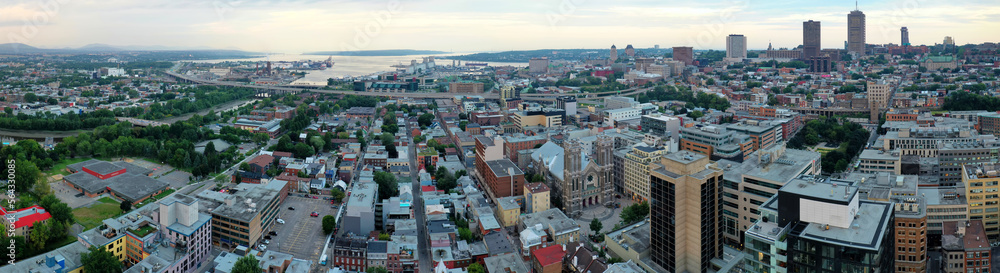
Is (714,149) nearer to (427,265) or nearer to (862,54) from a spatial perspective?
(427,265)

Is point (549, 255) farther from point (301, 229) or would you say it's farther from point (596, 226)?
point (301, 229)

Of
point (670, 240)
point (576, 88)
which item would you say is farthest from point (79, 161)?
point (576, 88)

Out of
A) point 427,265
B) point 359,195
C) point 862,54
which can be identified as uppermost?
point 862,54

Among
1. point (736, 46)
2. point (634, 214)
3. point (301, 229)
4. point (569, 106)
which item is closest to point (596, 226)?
point (634, 214)

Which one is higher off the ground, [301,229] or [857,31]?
→ [857,31]

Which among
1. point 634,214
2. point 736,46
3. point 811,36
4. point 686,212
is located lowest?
point 634,214

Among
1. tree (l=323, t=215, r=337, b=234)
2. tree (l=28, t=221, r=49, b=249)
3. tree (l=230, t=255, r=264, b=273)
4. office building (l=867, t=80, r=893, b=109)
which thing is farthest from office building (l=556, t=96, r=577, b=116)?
tree (l=28, t=221, r=49, b=249)
